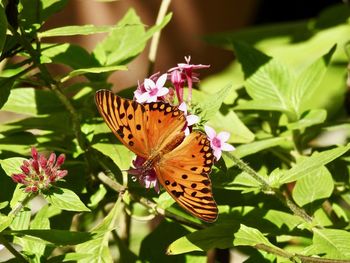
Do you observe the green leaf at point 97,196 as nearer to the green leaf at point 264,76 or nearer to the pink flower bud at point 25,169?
the pink flower bud at point 25,169

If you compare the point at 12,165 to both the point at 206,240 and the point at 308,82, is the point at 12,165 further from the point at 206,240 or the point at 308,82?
the point at 308,82

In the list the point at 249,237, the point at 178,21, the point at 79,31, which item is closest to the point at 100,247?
the point at 249,237

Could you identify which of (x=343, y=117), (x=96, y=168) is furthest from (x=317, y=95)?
(x=96, y=168)

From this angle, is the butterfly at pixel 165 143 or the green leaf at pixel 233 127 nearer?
the butterfly at pixel 165 143

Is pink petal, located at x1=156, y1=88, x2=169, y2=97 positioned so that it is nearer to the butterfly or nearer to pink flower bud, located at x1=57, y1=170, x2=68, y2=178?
the butterfly

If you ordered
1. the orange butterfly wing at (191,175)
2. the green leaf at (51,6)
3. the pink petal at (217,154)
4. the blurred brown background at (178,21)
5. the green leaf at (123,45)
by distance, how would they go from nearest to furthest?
the orange butterfly wing at (191,175)
the pink petal at (217,154)
the green leaf at (51,6)
the green leaf at (123,45)
the blurred brown background at (178,21)

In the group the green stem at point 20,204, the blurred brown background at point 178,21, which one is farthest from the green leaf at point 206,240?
the blurred brown background at point 178,21

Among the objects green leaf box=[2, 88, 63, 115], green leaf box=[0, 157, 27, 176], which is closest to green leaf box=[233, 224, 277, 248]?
green leaf box=[0, 157, 27, 176]

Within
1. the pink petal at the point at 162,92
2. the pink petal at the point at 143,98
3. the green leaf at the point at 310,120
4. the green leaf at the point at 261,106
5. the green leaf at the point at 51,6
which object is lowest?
the green leaf at the point at 310,120
